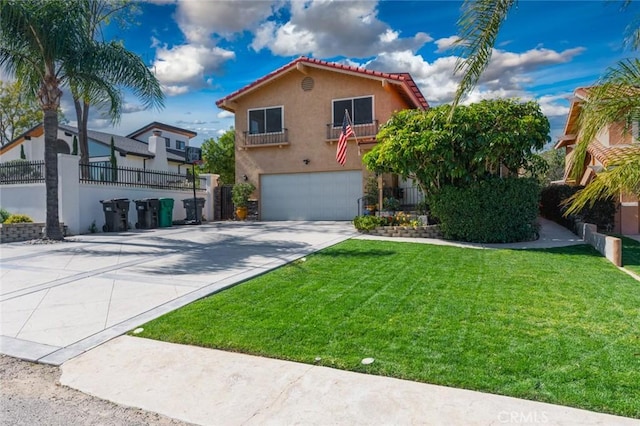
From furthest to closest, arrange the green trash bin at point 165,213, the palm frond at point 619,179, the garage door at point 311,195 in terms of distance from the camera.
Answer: the garage door at point 311,195 → the green trash bin at point 165,213 → the palm frond at point 619,179

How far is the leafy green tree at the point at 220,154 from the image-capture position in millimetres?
35344

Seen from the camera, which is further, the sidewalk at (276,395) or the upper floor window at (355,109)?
the upper floor window at (355,109)

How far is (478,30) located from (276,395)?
13.1 feet

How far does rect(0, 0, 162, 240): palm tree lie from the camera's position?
36.9 feet

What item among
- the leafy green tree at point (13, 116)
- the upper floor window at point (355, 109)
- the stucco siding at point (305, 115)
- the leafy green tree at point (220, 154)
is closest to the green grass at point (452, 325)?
the stucco siding at point (305, 115)

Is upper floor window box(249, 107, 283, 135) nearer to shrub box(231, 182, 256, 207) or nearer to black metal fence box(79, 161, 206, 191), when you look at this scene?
shrub box(231, 182, 256, 207)

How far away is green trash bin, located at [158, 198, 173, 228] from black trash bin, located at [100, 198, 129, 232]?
2046mm

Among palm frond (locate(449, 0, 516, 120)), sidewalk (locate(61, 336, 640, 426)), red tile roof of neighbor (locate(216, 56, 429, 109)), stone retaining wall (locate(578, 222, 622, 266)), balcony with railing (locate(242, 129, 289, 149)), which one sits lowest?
sidewalk (locate(61, 336, 640, 426))

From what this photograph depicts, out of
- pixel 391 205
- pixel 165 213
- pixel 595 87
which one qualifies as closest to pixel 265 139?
pixel 165 213

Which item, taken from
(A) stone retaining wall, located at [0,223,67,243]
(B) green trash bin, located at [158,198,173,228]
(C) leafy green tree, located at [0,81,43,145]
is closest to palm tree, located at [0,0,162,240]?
(A) stone retaining wall, located at [0,223,67,243]

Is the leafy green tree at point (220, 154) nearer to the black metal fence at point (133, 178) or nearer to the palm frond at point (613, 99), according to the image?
the black metal fence at point (133, 178)

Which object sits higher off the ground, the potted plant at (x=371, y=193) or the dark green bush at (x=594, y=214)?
the potted plant at (x=371, y=193)

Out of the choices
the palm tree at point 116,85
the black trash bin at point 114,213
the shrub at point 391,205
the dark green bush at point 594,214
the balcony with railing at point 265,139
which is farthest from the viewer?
the balcony with railing at point 265,139

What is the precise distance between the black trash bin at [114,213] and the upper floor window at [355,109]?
10076 mm
